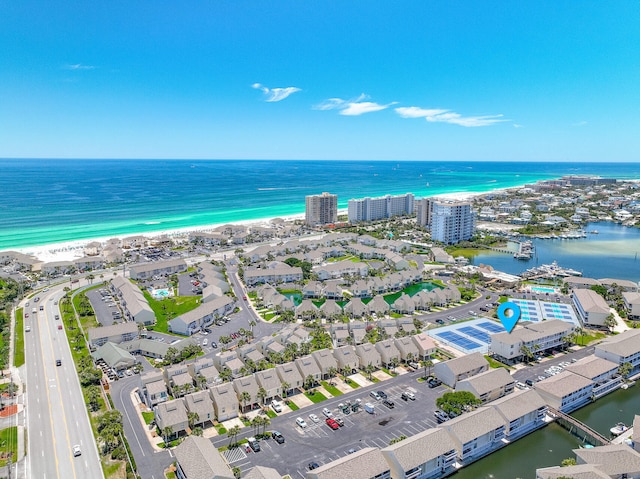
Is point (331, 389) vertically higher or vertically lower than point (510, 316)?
lower

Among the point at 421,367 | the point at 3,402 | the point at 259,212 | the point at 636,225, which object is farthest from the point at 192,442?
the point at 636,225

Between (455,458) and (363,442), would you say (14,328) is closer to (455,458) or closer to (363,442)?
(363,442)

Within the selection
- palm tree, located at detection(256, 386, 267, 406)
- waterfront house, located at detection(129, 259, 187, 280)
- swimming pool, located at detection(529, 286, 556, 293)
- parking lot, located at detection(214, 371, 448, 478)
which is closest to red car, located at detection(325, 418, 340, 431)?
parking lot, located at detection(214, 371, 448, 478)

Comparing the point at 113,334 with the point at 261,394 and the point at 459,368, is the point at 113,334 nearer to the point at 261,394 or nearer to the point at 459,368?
the point at 261,394

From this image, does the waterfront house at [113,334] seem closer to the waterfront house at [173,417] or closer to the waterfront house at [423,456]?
the waterfront house at [173,417]

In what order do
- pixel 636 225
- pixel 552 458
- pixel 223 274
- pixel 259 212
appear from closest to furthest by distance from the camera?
pixel 552 458 → pixel 223 274 → pixel 636 225 → pixel 259 212

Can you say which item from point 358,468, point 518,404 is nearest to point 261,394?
point 358,468
